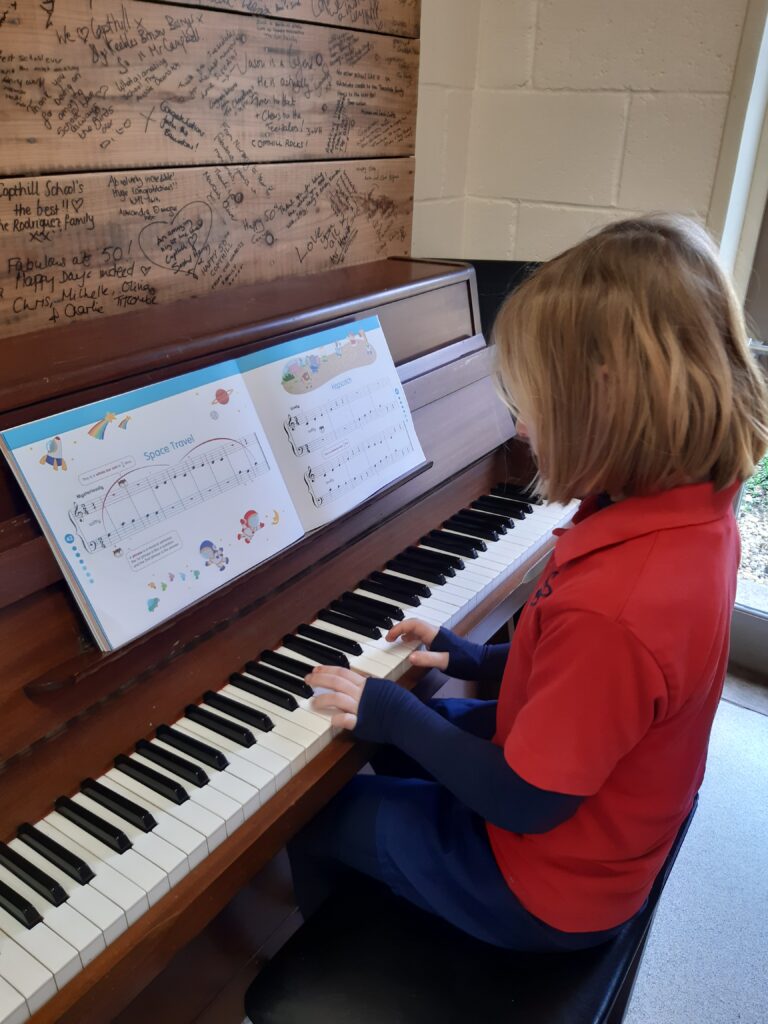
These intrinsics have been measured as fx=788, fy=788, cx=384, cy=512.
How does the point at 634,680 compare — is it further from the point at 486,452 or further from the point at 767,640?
the point at 767,640

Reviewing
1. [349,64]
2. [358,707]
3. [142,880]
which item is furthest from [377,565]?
[349,64]

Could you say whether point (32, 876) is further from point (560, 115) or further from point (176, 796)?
point (560, 115)

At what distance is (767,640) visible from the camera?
92.1 inches

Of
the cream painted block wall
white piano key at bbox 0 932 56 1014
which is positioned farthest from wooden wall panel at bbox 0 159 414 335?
white piano key at bbox 0 932 56 1014

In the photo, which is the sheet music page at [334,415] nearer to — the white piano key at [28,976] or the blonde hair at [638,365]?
the blonde hair at [638,365]

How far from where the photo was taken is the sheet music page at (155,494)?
88 centimetres

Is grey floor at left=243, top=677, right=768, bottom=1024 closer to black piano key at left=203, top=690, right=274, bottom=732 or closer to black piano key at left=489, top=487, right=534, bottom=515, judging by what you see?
black piano key at left=489, top=487, right=534, bottom=515

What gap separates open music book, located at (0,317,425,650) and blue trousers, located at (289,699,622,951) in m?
0.36

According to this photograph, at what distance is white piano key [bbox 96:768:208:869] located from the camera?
80 cm

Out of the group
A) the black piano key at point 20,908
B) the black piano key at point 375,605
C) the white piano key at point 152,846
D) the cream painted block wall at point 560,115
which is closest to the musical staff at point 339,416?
the black piano key at point 375,605

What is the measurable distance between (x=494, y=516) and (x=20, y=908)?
1.03 metres

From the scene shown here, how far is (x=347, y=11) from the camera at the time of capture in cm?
154

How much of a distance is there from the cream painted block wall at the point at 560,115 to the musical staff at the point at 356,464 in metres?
0.90

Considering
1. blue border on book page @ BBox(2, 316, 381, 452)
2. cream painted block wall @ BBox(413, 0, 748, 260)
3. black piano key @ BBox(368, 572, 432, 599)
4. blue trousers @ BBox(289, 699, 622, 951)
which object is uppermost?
cream painted block wall @ BBox(413, 0, 748, 260)
